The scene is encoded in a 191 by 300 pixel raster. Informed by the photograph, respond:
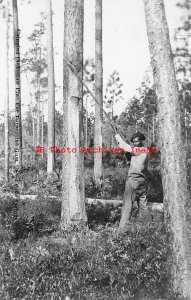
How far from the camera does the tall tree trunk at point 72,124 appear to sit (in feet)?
22.8

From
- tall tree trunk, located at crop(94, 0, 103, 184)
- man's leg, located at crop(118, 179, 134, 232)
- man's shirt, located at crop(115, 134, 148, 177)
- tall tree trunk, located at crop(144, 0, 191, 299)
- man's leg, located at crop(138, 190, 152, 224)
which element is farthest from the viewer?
tall tree trunk, located at crop(94, 0, 103, 184)

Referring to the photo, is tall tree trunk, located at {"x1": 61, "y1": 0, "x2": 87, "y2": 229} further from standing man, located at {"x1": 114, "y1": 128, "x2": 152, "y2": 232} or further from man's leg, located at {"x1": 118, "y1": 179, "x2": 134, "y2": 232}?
standing man, located at {"x1": 114, "y1": 128, "x2": 152, "y2": 232}

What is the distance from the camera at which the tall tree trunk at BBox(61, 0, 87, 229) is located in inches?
273

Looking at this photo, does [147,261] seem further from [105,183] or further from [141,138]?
[105,183]

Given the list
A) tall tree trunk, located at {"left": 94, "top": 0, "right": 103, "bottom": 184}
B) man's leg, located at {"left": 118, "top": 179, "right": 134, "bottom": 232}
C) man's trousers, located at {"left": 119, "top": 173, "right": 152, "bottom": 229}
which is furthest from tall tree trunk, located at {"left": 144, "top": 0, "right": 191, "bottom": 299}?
tall tree trunk, located at {"left": 94, "top": 0, "right": 103, "bottom": 184}

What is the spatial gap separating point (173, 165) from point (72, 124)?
9.96 feet

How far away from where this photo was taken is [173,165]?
14.1 ft

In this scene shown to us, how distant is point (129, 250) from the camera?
17.1 feet

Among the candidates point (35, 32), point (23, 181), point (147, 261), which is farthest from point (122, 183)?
point (35, 32)

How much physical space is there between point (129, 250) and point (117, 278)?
682 mm

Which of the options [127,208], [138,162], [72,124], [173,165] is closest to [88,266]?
[173,165]

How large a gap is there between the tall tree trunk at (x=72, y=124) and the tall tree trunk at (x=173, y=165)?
108 inches

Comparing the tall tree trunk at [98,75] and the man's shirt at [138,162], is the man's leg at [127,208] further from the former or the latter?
the tall tree trunk at [98,75]

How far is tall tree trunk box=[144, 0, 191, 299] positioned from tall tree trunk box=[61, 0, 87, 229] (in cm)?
275
